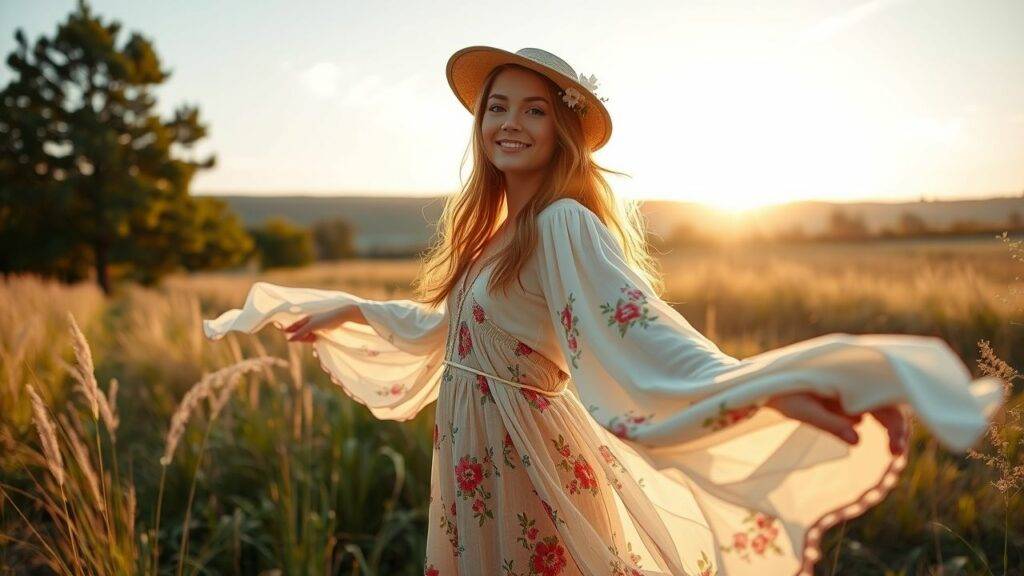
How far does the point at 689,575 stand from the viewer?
1863 millimetres

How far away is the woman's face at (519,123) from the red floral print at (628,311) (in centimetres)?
63

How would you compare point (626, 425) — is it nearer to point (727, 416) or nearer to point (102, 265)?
point (727, 416)

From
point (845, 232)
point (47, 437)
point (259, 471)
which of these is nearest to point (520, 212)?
point (47, 437)

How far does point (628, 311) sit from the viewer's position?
5.63 ft

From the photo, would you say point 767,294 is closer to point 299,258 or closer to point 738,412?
point 738,412

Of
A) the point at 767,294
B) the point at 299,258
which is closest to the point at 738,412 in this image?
the point at 767,294

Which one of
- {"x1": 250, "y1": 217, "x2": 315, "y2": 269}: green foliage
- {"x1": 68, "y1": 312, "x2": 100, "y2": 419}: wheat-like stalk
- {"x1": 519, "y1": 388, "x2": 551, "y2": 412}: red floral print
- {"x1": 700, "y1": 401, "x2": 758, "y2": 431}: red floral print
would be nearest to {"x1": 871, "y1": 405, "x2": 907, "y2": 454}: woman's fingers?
{"x1": 700, "y1": 401, "x2": 758, "y2": 431}: red floral print

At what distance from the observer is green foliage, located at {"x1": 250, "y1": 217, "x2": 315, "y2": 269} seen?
47719 mm

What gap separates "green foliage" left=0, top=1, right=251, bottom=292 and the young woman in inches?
788

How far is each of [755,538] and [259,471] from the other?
3103 millimetres

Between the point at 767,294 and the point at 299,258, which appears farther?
the point at 299,258

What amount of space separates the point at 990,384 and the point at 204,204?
23.9 m

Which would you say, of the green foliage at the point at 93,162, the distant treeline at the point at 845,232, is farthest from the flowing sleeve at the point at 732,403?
the green foliage at the point at 93,162

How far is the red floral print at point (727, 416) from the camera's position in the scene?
142 cm
